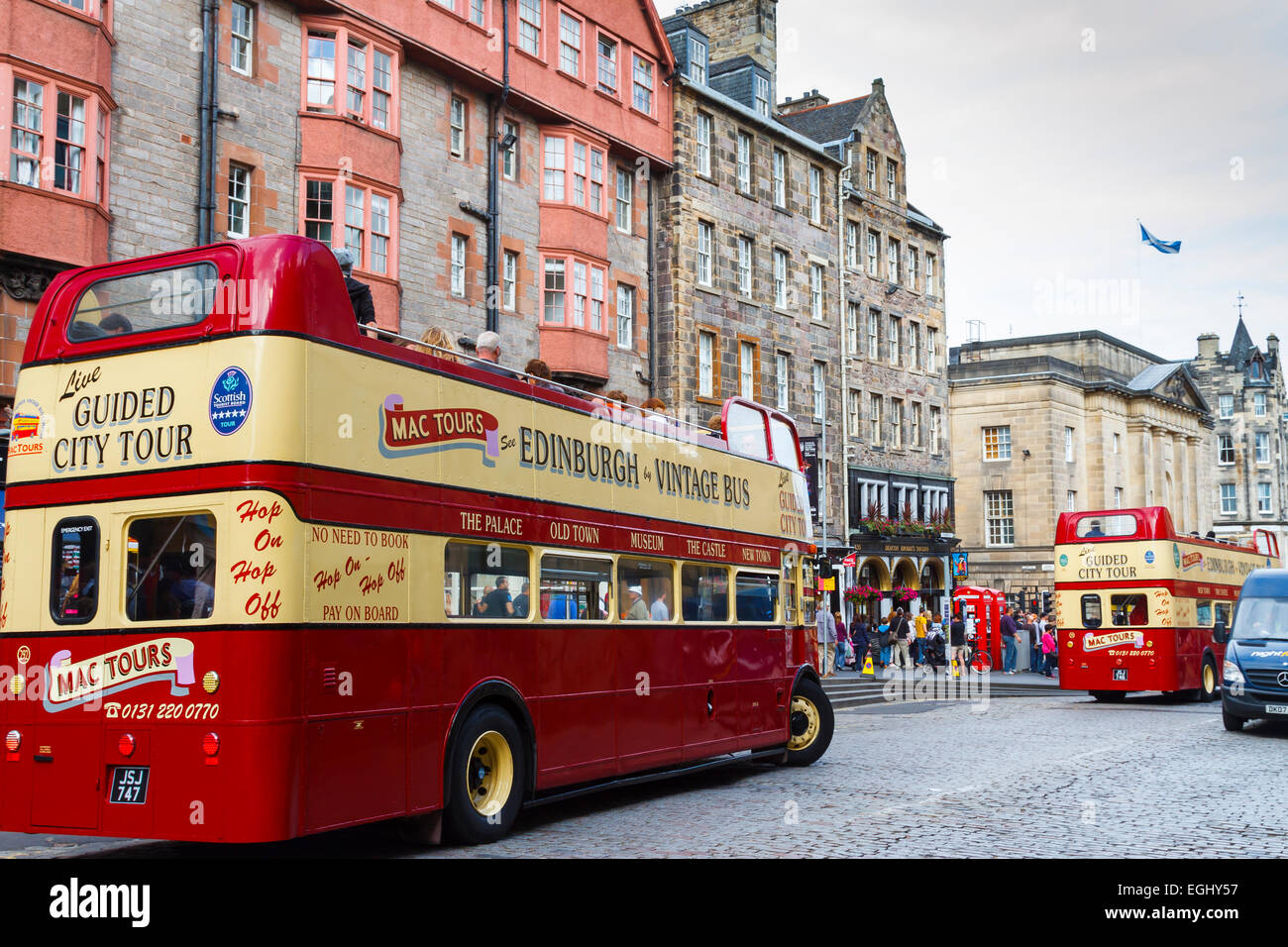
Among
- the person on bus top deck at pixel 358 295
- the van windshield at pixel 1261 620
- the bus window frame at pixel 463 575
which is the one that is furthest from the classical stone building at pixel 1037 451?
the person on bus top deck at pixel 358 295

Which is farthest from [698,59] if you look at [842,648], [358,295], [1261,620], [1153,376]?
[1153,376]

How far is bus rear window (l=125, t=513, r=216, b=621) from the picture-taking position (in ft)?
27.5

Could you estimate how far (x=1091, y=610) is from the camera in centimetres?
2658

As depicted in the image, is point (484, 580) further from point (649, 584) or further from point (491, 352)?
point (649, 584)

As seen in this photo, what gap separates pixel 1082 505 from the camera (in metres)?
65.4

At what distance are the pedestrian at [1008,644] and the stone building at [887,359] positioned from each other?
5434mm

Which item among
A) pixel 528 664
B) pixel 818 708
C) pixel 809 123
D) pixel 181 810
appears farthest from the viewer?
pixel 809 123

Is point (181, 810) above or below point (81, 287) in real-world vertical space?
below

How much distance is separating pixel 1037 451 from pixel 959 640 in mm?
23129

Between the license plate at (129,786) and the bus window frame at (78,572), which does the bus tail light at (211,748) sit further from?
the bus window frame at (78,572)
